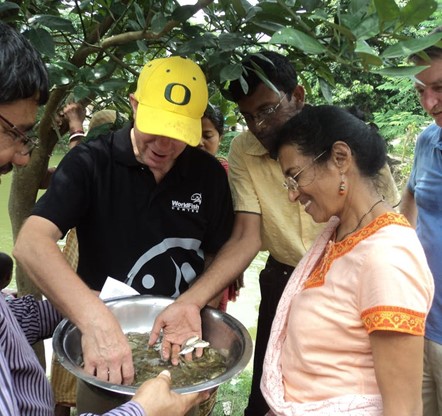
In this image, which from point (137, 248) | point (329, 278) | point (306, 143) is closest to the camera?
point (329, 278)

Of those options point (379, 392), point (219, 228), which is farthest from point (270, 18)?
point (379, 392)

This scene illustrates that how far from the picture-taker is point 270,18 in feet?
4.86

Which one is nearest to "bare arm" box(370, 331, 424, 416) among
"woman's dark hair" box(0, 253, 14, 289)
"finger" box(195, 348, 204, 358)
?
"finger" box(195, 348, 204, 358)

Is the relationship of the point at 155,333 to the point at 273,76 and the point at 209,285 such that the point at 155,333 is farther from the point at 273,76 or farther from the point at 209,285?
the point at 273,76

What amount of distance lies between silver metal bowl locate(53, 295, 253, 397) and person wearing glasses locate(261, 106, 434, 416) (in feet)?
0.37

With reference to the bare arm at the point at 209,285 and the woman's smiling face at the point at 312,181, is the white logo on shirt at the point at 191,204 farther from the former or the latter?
the woman's smiling face at the point at 312,181

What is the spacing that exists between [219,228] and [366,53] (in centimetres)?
99

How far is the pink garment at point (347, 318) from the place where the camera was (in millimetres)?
1206

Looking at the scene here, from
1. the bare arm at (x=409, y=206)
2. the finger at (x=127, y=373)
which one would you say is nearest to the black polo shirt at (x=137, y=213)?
the finger at (x=127, y=373)

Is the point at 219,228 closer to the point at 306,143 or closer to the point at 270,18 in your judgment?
the point at 306,143

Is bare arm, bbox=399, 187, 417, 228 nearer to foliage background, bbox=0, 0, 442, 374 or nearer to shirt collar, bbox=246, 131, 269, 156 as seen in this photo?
foliage background, bbox=0, 0, 442, 374

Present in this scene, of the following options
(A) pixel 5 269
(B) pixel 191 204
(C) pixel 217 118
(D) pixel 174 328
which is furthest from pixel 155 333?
(A) pixel 5 269

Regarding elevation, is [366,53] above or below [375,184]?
above

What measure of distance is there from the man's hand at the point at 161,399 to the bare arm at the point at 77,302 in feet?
0.67
